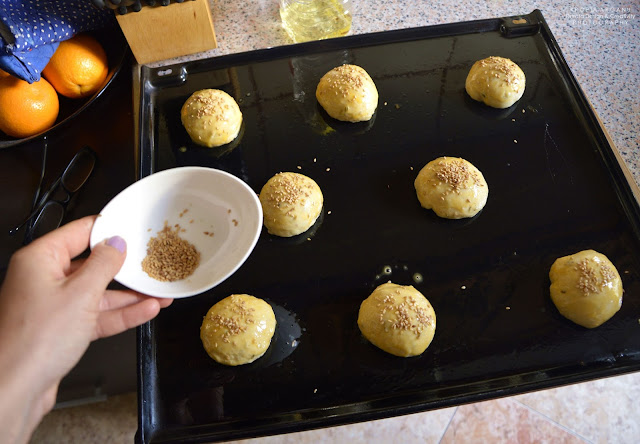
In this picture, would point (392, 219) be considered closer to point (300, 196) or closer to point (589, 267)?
point (300, 196)

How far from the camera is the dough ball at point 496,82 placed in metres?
1.37

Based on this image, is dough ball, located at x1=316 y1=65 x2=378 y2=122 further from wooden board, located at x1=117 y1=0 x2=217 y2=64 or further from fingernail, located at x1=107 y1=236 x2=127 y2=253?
fingernail, located at x1=107 y1=236 x2=127 y2=253

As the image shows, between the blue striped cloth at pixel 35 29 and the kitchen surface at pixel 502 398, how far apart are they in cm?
26

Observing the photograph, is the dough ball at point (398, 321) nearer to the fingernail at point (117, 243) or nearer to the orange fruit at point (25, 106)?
the fingernail at point (117, 243)

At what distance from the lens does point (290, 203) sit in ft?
3.91

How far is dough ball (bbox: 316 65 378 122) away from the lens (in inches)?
53.3

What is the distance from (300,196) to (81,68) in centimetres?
79

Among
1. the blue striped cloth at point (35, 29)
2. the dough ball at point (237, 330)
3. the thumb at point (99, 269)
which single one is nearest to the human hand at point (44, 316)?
the thumb at point (99, 269)

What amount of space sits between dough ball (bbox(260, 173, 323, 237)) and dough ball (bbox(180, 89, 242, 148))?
0.22 meters

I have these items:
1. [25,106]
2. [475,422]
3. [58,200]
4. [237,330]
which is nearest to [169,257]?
[237,330]

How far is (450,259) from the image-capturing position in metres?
1.20

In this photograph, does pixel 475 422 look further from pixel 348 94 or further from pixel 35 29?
pixel 35 29

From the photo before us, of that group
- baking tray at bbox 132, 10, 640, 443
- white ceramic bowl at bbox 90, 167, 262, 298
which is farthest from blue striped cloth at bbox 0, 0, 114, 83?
white ceramic bowl at bbox 90, 167, 262, 298

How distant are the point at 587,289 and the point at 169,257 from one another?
0.97 metres
